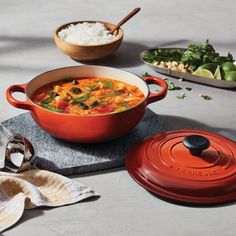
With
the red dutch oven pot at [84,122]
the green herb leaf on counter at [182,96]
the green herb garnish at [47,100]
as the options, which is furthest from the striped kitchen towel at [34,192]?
the green herb leaf on counter at [182,96]

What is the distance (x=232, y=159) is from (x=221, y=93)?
23.6 inches

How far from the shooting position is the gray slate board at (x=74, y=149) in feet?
5.21

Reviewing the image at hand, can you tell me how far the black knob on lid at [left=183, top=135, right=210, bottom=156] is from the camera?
149 cm

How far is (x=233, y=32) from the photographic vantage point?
272 cm

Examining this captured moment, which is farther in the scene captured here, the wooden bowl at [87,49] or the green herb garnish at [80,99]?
the wooden bowl at [87,49]

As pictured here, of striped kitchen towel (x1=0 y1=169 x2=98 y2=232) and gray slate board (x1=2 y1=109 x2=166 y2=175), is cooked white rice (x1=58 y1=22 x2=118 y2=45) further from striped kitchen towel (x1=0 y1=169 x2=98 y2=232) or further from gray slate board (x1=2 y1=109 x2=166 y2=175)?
striped kitchen towel (x1=0 y1=169 x2=98 y2=232)

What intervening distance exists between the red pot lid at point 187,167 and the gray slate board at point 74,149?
2.6 inches

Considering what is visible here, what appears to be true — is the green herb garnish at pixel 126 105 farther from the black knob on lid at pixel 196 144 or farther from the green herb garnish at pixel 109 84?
the black knob on lid at pixel 196 144

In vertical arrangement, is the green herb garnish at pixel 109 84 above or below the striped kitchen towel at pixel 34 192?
above

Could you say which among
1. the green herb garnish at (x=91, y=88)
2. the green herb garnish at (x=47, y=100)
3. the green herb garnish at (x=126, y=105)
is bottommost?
the green herb garnish at (x=47, y=100)

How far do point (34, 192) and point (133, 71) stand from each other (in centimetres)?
96

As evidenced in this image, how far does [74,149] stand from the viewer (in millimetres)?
1663

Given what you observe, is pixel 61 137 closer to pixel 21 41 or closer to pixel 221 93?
pixel 221 93

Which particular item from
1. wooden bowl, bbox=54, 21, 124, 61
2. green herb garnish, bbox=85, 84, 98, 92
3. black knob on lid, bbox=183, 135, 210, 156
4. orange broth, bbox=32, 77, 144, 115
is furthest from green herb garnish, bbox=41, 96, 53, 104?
wooden bowl, bbox=54, 21, 124, 61
